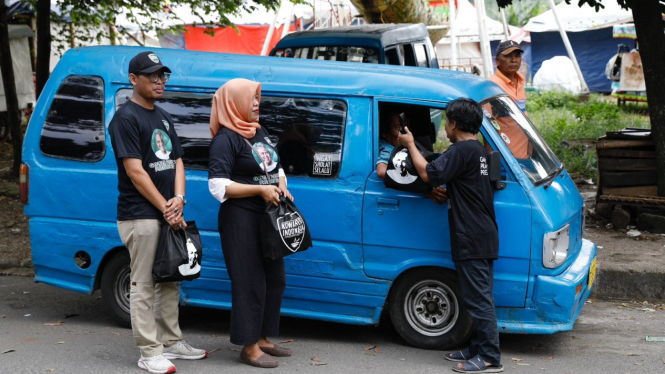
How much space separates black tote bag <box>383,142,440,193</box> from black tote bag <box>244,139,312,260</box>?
2.28 ft

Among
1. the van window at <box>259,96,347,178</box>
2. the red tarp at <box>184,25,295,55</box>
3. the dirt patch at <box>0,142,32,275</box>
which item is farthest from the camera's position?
the red tarp at <box>184,25,295,55</box>

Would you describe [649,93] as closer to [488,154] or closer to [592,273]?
[592,273]

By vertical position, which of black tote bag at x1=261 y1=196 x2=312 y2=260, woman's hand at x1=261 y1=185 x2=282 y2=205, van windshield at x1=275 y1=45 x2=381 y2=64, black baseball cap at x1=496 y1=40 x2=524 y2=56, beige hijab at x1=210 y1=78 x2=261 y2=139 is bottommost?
black tote bag at x1=261 y1=196 x2=312 y2=260

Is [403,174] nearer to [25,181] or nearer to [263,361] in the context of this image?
[263,361]

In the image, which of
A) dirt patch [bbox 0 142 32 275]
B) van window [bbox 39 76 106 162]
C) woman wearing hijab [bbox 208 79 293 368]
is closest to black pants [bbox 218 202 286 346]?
woman wearing hijab [bbox 208 79 293 368]

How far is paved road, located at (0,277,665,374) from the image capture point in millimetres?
5219

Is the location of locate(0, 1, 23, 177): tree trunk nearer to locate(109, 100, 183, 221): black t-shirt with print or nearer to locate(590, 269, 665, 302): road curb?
locate(109, 100, 183, 221): black t-shirt with print

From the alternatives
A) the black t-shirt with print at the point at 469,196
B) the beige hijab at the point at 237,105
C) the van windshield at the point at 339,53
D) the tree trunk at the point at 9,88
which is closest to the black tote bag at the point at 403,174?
the black t-shirt with print at the point at 469,196

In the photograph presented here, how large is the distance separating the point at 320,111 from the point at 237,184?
3.32 feet

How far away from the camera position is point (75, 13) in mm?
12617

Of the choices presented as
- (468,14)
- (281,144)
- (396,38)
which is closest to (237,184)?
(281,144)

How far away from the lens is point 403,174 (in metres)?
5.25

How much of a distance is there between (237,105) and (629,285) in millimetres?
3931

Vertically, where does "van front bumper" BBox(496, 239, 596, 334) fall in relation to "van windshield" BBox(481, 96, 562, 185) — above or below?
below
